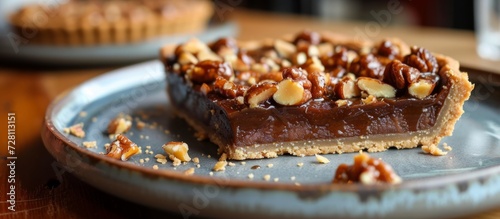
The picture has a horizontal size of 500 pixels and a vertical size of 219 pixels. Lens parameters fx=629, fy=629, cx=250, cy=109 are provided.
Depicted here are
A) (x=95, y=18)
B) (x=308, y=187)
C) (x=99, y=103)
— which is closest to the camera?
(x=308, y=187)

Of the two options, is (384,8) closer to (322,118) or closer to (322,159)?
(322,118)

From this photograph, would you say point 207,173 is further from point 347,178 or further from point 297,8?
point 297,8

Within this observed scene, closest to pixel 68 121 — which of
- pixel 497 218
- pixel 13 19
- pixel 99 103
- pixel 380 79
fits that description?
pixel 99 103

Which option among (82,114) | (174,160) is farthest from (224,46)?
(174,160)

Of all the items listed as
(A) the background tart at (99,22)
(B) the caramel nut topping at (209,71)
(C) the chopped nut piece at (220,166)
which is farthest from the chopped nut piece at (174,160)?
(A) the background tart at (99,22)

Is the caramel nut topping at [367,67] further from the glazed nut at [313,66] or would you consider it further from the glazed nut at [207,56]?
the glazed nut at [207,56]

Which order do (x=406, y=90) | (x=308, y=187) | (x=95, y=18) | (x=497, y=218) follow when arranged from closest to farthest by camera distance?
(x=308, y=187) < (x=497, y=218) < (x=406, y=90) < (x=95, y=18)

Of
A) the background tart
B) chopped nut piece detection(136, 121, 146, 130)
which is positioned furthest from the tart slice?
the background tart
